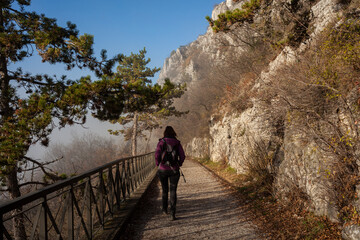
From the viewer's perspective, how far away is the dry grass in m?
3.52

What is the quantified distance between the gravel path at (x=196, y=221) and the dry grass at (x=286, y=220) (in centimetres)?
30

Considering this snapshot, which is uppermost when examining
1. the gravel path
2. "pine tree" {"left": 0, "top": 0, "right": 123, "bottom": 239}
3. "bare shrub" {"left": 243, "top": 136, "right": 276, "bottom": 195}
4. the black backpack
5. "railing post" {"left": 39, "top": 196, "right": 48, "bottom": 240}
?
"pine tree" {"left": 0, "top": 0, "right": 123, "bottom": 239}

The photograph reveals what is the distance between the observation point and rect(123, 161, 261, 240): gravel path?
3.99 metres

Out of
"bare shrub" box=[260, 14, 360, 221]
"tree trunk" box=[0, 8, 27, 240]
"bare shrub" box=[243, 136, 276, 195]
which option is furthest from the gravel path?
"tree trunk" box=[0, 8, 27, 240]

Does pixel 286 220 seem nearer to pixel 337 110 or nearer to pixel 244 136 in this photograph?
pixel 337 110

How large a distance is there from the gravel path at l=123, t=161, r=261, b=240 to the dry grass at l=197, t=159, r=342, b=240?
0.99ft

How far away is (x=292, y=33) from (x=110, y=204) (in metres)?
8.94

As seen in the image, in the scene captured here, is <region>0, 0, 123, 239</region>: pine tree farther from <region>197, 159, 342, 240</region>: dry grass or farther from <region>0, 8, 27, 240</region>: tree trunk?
<region>197, 159, 342, 240</region>: dry grass

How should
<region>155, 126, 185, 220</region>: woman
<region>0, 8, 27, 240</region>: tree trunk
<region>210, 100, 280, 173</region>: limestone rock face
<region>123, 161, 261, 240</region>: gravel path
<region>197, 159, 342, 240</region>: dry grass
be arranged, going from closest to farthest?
<region>197, 159, 342, 240</region>: dry grass, <region>123, 161, 261, 240</region>: gravel path, <region>155, 126, 185, 220</region>: woman, <region>0, 8, 27, 240</region>: tree trunk, <region>210, 100, 280, 173</region>: limestone rock face

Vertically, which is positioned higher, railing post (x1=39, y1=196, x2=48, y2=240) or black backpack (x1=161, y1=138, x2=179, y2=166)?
black backpack (x1=161, y1=138, x2=179, y2=166)

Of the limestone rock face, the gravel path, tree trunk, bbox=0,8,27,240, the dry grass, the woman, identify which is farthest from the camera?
the limestone rock face

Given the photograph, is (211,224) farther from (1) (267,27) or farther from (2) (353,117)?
(1) (267,27)

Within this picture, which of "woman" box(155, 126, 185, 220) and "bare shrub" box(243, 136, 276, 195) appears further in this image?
"bare shrub" box(243, 136, 276, 195)

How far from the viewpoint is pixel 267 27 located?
373 inches
